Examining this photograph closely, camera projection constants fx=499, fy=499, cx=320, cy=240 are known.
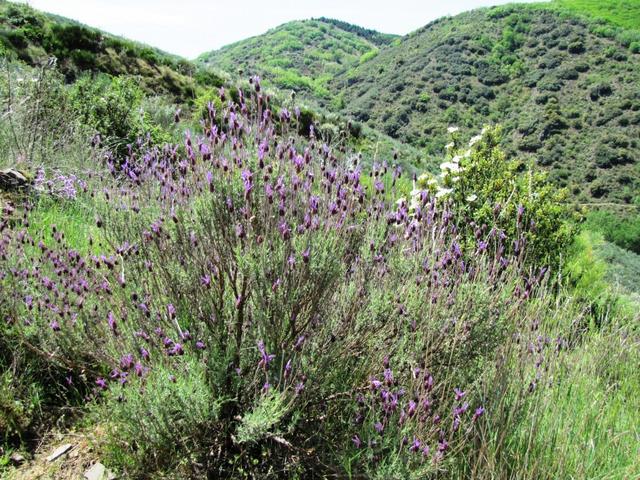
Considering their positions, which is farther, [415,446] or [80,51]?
[80,51]

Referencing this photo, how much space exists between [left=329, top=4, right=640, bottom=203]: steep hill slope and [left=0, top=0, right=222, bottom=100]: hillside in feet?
123

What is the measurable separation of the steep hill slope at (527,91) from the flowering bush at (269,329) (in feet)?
150

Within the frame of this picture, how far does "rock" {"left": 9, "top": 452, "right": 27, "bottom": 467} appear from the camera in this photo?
2301 mm

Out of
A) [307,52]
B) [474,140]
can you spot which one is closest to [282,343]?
[474,140]

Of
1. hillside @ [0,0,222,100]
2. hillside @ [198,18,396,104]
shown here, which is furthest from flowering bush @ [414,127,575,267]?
hillside @ [198,18,396,104]

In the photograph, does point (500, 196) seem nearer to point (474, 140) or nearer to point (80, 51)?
point (474, 140)

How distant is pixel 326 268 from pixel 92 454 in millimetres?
1440

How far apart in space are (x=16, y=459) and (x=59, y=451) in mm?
179

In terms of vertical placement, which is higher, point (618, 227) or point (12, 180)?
point (12, 180)

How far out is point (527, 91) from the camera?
61.2 m

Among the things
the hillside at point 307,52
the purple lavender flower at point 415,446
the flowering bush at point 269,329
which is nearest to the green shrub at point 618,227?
the flowering bush at point 269,329

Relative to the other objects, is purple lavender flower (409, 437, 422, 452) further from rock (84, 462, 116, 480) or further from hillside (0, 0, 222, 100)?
hillside (0, 0, 222, 100)

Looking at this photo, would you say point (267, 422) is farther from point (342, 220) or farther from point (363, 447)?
point (342, 220)

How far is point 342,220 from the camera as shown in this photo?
7.25 feet
